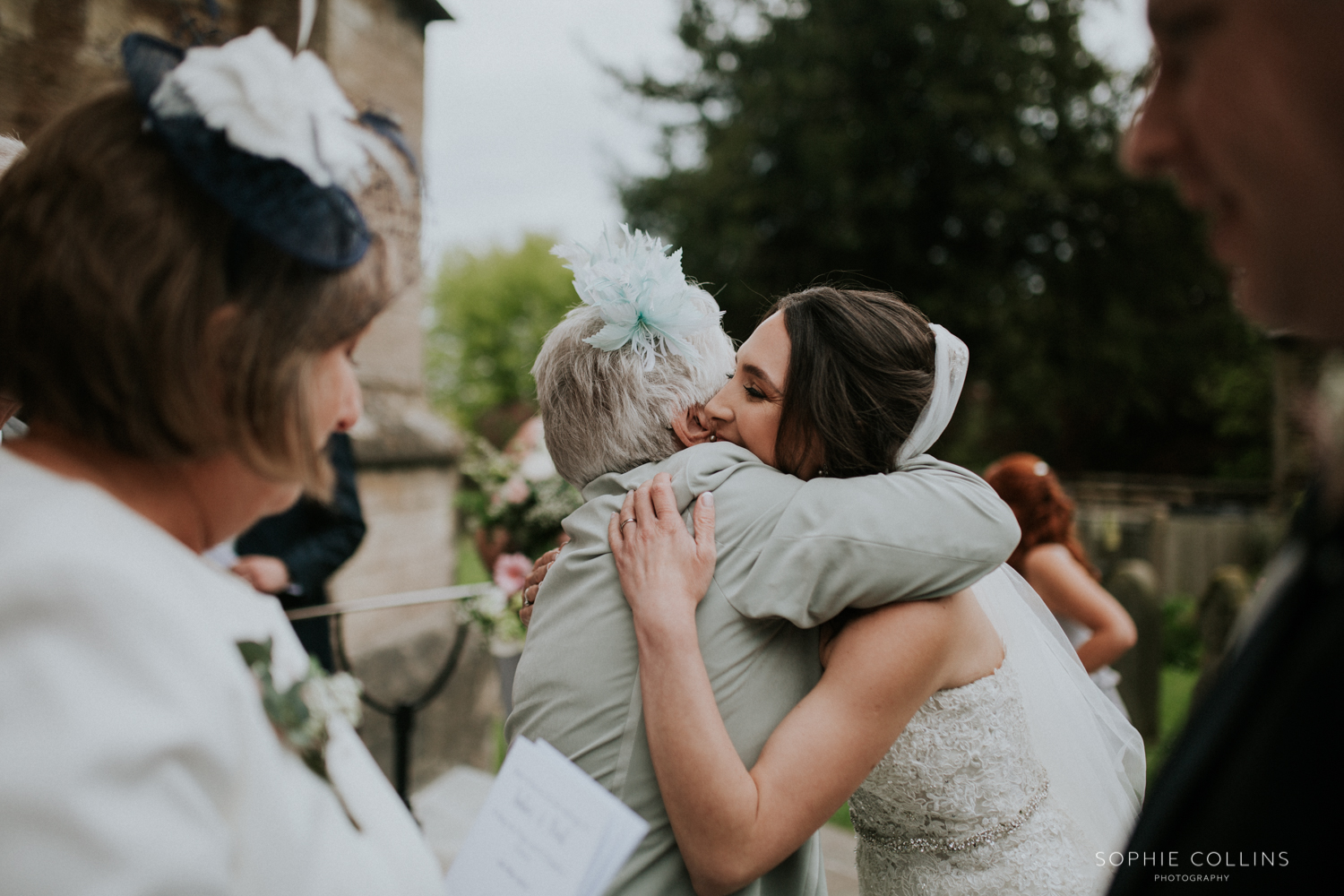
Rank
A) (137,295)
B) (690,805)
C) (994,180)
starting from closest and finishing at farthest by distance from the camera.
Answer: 1. (137,295)
2. (690,805)
3. (994,180)

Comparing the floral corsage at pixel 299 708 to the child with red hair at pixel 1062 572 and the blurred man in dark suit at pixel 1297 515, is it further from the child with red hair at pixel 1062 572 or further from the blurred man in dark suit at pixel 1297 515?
the child with red hair at pixel 1062 572

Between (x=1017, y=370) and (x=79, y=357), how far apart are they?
12810 millimetres

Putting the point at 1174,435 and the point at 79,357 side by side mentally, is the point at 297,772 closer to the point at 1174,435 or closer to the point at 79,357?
the point at 79,357

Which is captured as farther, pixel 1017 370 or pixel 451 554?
pixel 1017 370

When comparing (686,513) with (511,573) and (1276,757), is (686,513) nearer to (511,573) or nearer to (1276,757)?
(1276,757)

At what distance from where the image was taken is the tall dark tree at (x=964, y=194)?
11.6 meters

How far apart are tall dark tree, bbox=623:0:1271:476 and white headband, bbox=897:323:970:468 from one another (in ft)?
31.9

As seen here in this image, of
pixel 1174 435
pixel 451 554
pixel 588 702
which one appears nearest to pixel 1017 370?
pixel 451 554

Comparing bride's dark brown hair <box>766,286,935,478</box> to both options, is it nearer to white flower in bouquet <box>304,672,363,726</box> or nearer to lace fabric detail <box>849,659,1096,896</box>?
lace fabric detail <box>849,659,1096,896</box>

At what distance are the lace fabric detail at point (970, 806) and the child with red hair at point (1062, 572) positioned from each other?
211cm

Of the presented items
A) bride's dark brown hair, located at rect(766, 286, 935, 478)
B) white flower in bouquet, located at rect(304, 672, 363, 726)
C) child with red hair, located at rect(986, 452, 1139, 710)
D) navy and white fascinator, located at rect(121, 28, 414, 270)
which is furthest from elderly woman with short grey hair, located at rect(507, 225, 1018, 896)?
child with red hair, located at rect(986, 452, 1139, 710)

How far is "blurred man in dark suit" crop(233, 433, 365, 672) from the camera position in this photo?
355 cm

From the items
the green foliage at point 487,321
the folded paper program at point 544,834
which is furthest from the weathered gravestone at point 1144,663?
the green foliage at point 487,321

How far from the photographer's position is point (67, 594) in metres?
0.74
